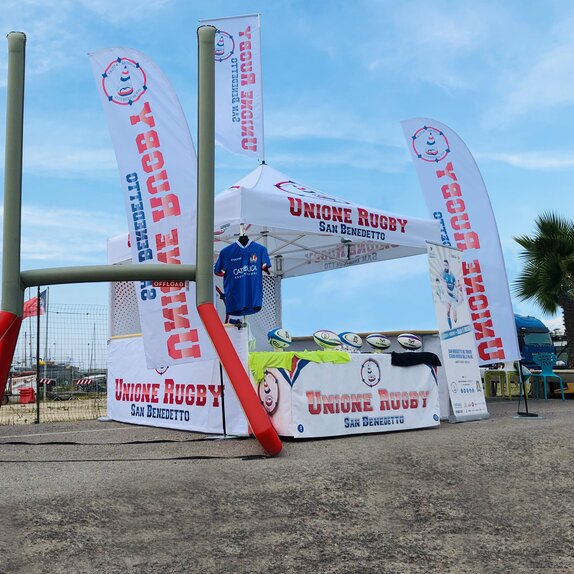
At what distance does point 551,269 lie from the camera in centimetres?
2011

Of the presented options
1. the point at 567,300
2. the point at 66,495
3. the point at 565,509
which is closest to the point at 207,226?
the point at 66,495

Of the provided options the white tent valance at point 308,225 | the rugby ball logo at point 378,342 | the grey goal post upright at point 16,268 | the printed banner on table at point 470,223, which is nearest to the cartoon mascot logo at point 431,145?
the printed banner on table at point 470,223

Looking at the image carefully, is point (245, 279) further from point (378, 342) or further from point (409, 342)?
point (409, 342)

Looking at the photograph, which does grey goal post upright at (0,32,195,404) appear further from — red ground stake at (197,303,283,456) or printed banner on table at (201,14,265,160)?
printed banner on table at (201,14,265,160)

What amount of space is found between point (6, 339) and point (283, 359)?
2.88 meters

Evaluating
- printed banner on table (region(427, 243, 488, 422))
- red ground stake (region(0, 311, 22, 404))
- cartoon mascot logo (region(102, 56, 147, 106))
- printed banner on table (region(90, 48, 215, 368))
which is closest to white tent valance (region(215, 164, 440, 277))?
printed banner on table (region(90, 48, 215, 368))

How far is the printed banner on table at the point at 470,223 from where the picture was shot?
410 inches

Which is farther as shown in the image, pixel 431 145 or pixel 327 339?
pixel 431 145

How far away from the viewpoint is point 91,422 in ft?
35.8

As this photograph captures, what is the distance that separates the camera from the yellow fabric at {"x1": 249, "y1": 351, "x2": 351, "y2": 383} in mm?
7547

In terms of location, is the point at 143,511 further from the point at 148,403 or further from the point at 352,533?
the point at 148,403

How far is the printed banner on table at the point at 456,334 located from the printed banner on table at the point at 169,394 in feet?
9.79

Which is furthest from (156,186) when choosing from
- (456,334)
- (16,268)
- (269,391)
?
(456,334)

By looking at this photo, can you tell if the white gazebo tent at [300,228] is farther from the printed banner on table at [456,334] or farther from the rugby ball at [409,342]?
the rugby ball at [409,342]
